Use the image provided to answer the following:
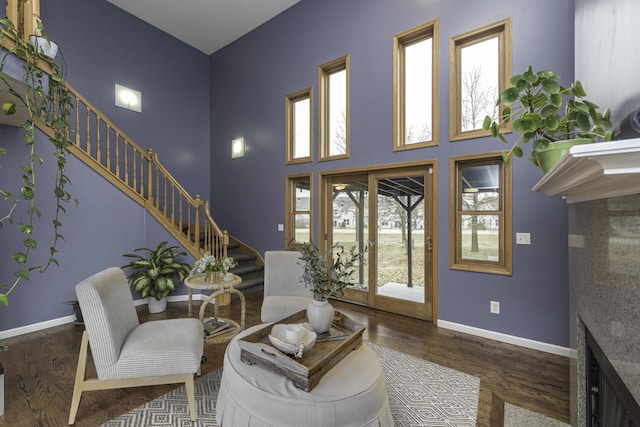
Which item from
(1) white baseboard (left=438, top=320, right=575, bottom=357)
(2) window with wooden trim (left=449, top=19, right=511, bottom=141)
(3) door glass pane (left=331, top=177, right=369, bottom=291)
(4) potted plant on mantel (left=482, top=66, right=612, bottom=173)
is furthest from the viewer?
(3) door glass pane (left=331, top=177, right=369, bottom=291)

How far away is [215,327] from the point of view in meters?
2.95

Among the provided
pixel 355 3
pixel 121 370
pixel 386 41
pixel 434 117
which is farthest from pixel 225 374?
pixel 355 3

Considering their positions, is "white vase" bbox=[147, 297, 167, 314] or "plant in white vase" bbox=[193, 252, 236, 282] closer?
"plant in white vase" bbox=[193, 252, 236, 282]

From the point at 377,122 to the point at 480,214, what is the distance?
1.77m

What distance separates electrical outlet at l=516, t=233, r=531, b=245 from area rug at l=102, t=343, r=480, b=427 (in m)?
1.45

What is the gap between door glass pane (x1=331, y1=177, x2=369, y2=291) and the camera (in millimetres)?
4180

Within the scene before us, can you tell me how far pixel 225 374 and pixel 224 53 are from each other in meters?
6.35

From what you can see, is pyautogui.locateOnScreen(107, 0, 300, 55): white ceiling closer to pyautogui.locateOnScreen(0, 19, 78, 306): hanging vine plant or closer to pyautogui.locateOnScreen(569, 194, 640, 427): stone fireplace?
pyautogui.locateOnScreen(0, 19, 78, 306): hanging vine plant

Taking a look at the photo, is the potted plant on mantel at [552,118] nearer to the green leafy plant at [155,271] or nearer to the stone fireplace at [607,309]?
the stone fireplace at [607,309]

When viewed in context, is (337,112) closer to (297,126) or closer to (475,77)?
(297,126)

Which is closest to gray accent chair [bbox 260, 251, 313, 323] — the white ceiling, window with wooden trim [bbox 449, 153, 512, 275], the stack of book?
the stack of book

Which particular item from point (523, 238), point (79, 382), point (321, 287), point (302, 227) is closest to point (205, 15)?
point (302, 227)

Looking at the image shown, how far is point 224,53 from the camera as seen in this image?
6012mm

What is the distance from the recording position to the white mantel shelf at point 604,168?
67cm
